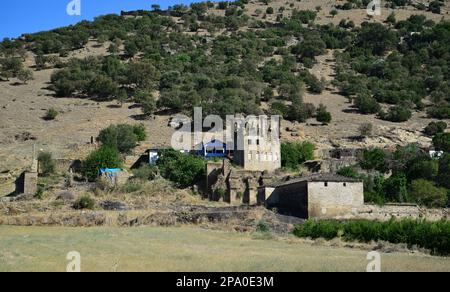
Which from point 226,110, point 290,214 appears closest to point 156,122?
point 226,110

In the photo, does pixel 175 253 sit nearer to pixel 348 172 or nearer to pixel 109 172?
pixel 109 172

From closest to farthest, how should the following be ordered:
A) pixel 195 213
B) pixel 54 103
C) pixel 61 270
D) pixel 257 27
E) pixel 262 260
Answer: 1. pixel 61 270
2. pixel 262 260
3. pixel 195 213
4. pixel 54 103
5. pixel 257 27

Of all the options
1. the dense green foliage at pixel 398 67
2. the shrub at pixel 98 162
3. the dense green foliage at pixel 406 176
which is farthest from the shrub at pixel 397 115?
the shrub at pixel 98 162

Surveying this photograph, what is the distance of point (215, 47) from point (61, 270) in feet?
280

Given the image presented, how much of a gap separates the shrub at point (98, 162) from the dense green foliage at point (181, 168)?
11.8 ft

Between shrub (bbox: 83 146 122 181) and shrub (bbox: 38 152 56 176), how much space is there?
8.24 ft

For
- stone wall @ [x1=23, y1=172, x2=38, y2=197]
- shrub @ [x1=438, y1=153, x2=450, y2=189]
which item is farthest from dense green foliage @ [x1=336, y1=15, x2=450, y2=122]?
stone wall @ [x1=23, y1=172, x2=38, y2=197]

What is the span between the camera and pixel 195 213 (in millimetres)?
35344

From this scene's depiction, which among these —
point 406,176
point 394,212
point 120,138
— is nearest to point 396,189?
point 406,176

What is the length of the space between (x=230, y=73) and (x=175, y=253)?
6770cm

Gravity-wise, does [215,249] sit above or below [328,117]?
below

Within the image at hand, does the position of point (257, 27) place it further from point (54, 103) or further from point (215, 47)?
point (54, 103)

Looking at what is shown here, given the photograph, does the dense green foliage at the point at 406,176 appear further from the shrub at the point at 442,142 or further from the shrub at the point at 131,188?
the shrub at the point at 131,188

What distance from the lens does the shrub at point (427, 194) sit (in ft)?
143
